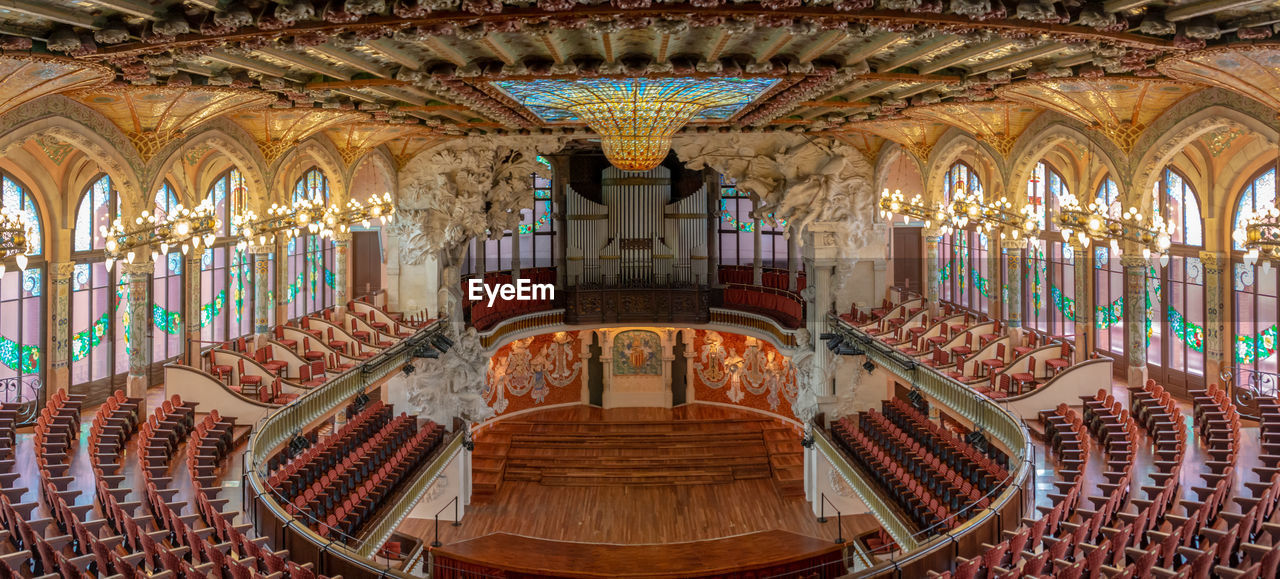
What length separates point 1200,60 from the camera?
970cm

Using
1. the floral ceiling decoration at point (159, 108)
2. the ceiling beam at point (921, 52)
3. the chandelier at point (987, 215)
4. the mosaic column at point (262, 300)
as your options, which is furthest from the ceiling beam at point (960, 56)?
the mosaic column at point (262, 300)

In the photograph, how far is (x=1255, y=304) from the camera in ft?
61.1

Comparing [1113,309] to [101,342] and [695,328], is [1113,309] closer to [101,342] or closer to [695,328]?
[695,328]

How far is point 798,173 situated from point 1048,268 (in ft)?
23.9

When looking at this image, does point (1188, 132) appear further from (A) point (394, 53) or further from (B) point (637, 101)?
(A) point (394, 53)

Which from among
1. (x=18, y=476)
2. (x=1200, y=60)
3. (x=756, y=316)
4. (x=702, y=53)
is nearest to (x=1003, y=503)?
(x=1200, y=60)

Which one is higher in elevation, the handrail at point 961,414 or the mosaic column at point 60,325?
the mosaic column at point 60,325

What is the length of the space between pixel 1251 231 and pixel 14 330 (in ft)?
67.8

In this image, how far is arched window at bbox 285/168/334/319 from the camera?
87.4ft

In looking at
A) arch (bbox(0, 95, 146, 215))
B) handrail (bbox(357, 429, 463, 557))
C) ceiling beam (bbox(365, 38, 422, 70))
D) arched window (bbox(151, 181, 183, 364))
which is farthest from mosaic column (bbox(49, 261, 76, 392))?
ceiling beam (bbox(365, 38, 422, 70))

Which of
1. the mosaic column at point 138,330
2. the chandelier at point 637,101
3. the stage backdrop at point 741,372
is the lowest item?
the stage backdrop at point 741,372

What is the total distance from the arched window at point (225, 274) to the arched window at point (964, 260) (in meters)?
18.5

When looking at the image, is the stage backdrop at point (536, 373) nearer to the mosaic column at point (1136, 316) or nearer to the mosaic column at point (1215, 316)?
the mosaic column at point (1136, 316)

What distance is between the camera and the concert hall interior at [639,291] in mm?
9531
